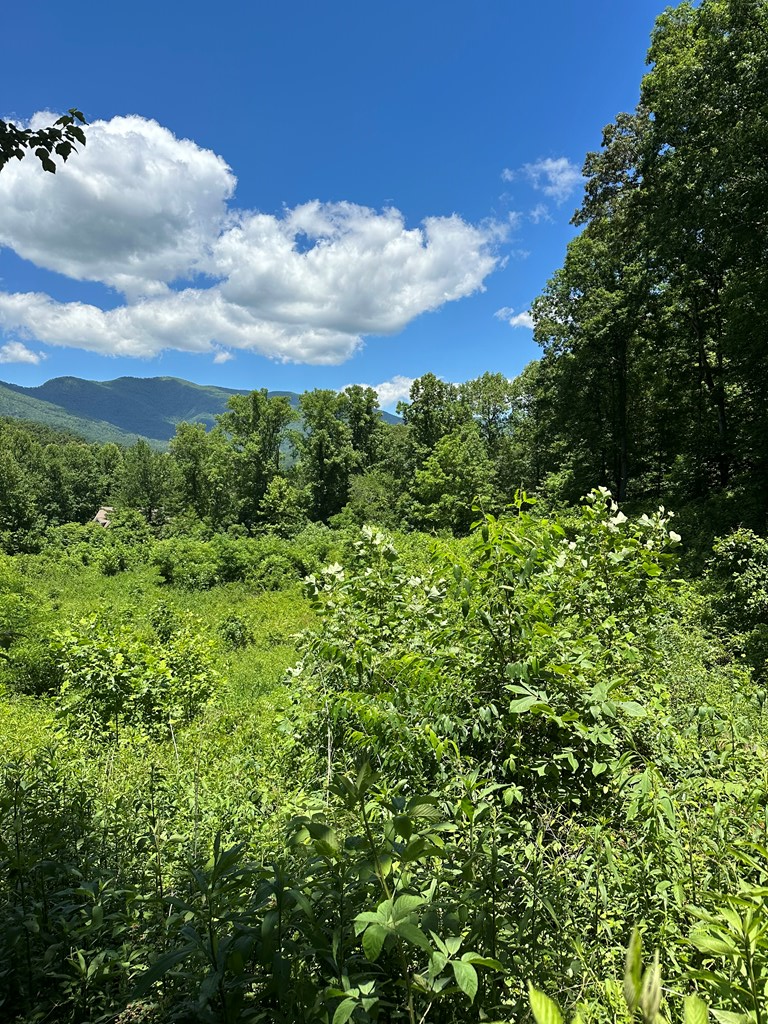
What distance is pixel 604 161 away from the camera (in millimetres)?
18641


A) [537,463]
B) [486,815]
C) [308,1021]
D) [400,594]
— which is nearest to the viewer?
[308,1021]

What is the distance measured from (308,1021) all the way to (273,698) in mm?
7113

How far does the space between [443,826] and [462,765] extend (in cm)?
135

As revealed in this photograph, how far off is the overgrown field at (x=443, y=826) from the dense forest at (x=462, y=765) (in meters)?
0.02

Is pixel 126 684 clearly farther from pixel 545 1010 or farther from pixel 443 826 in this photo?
pixel 545 1010

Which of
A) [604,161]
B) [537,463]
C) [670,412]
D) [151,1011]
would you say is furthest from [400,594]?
[537,463]

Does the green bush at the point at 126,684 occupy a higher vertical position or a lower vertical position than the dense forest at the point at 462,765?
Result: lower

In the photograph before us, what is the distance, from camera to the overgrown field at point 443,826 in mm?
1259

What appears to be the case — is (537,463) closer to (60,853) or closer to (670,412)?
(670,412)

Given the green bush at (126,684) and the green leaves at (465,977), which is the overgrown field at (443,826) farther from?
the green bush at (126,684)

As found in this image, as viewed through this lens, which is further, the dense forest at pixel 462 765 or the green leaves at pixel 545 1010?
the dense forest at pixel 462 765

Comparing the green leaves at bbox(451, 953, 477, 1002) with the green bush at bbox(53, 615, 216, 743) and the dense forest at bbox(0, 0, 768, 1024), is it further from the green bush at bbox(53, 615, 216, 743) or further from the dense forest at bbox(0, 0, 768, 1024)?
the green bush at bbox(53, 615, 216, 743)

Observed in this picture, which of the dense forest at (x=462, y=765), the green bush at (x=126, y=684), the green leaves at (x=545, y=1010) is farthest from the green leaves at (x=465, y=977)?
the green bush at (x=126, y=684)

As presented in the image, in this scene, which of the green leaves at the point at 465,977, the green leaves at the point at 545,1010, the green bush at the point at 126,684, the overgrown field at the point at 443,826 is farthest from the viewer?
the green bush at the point at 126,684
